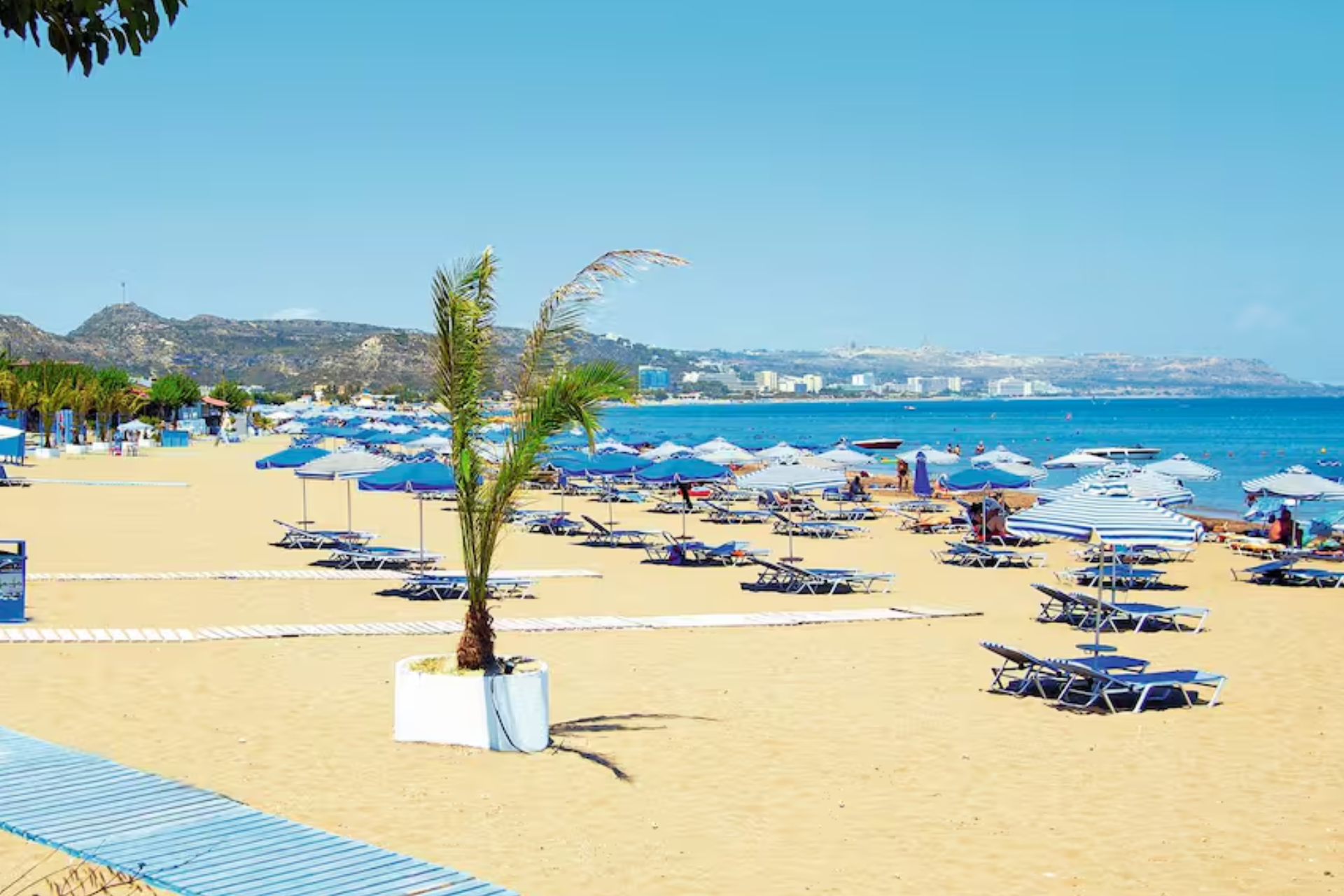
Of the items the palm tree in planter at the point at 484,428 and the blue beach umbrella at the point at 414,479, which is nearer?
the palm tree in planter at the point at 484,428

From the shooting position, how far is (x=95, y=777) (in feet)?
19.7

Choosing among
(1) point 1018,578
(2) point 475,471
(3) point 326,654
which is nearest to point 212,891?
(2) point 475,471

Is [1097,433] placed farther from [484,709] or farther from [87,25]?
[87,25]

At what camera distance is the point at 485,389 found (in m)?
8.68

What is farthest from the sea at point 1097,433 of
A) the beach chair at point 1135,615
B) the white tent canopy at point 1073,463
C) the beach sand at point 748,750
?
the beach sand at point 748,750

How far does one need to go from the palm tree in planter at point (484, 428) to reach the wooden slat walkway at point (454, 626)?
160 inches

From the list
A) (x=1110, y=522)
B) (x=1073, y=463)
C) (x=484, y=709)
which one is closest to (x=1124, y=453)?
(x=1073, y=463)

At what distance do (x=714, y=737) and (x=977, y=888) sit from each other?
2.95 meters

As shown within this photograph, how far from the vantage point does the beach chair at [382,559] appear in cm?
1812

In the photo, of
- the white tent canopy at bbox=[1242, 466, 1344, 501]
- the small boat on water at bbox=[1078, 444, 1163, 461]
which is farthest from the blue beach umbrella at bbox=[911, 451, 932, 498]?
the small boat on water at bbox=[1078, 444, 1163, 461]

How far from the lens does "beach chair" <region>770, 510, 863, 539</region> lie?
25.2 meters

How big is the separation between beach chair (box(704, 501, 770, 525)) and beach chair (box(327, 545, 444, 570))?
11.1m

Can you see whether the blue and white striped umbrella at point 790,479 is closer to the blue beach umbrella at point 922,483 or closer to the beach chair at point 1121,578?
the beach chair at point 1121,578

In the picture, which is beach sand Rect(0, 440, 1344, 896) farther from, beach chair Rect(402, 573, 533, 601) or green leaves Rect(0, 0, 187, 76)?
green leaves Rect(0, 0, 187, 76)
